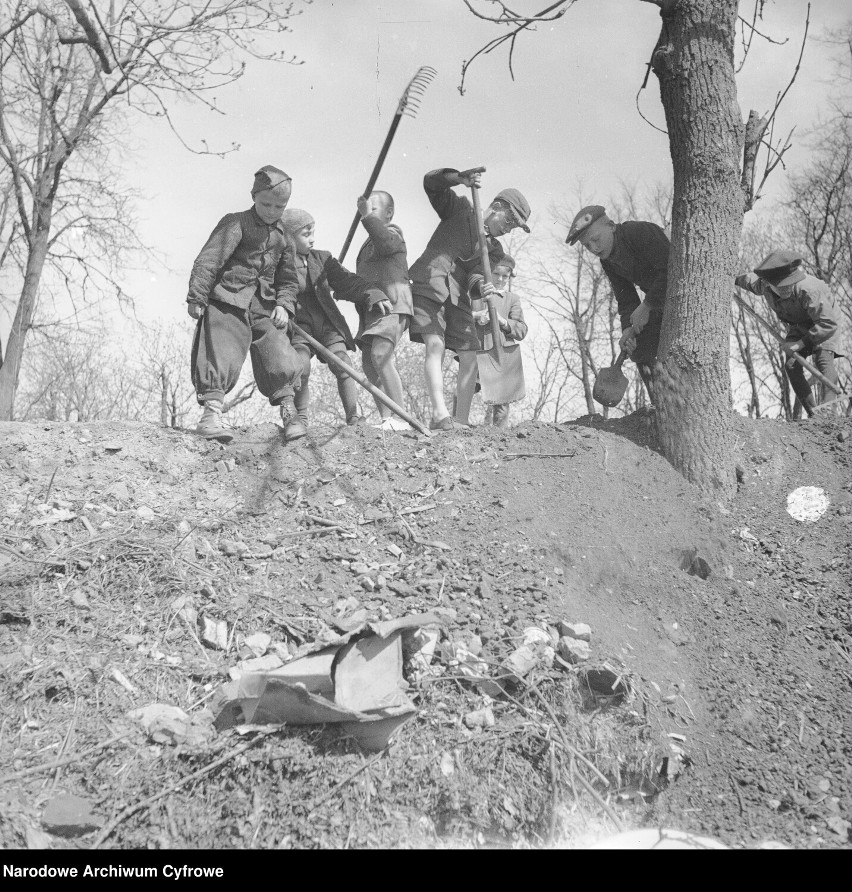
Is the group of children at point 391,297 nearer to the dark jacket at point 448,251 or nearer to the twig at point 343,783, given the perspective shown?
A: the dark jacket at point 448,251

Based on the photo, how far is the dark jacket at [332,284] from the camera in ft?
20.2

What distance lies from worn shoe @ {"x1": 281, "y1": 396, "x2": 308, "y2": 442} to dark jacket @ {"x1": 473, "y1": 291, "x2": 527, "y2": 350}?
154 centimetres

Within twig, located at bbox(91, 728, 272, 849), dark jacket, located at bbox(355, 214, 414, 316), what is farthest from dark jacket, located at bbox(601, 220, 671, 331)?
twig, located at bbox(91, 728, 272, 849)

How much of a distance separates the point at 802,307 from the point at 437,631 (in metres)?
4.83

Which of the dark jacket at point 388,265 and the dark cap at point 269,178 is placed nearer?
the dark cap at point 269,178

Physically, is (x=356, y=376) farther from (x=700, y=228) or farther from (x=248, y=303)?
(x=700, y=228)

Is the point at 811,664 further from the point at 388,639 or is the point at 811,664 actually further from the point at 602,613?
the point at 388,639

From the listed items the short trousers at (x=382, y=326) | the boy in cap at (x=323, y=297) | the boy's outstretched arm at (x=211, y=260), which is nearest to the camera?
the boy's outstretched arm at (x=211, y=260)

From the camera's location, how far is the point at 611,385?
5.63 m

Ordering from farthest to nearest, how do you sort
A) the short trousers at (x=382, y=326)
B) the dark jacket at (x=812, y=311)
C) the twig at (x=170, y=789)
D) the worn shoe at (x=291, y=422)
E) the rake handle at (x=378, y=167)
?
the rake handle at (x=378, y=167) → the dark jacket at (x=812, y=311) → the short trousers at (x=382, y=326) → the worn shoe at (x=291, y=422) → the twig at (x=170, y=789)

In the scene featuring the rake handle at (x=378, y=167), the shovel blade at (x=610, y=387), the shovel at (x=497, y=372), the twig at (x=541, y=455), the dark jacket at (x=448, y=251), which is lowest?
the twig at (x=541, y=455)

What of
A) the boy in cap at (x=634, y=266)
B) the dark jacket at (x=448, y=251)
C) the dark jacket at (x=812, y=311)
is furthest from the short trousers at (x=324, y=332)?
the dark jacket at (x=812, y=311)

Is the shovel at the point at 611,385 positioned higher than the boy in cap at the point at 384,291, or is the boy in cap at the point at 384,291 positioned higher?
the boy in cap at the point at 384,291

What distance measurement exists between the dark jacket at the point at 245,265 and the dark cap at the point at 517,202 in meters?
1.64
